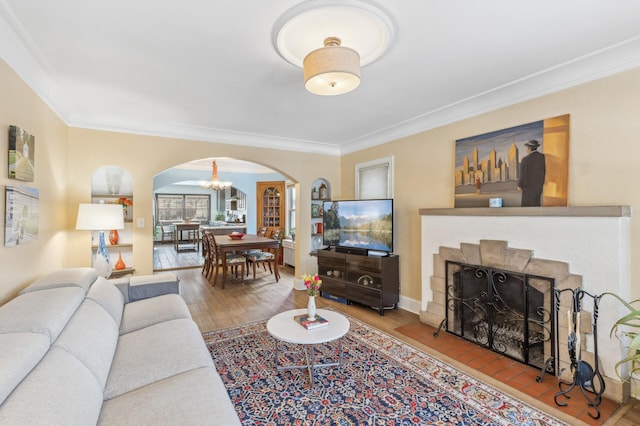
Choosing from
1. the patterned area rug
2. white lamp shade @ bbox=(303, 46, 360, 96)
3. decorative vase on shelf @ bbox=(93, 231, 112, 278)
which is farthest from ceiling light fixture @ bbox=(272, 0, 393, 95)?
decorative vase on shelf @ bbox=(93, 231, 112, 278)

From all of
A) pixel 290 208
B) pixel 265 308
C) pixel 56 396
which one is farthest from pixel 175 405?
pixel 290 208

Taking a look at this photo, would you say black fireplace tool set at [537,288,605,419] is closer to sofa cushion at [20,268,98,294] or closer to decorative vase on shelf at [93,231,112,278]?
sofa cushion at [20,268,98,294]

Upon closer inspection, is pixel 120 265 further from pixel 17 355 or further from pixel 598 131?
pixel 598 131

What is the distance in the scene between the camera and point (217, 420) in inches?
50.0

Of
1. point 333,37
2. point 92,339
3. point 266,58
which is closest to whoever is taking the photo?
point 92,339

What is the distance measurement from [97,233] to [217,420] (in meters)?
3.38

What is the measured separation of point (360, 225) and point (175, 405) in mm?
3263

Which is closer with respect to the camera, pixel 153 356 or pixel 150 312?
pixel 153 356

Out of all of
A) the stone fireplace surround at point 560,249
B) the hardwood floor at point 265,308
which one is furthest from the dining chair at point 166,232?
the stone fireplace surround at point 560,249

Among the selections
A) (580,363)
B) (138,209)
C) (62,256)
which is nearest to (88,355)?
(62,256)

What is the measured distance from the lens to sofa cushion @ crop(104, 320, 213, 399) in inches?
64.2

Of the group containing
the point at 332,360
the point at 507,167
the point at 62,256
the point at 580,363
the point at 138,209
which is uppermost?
the point at 507,167

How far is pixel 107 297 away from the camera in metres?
2.37

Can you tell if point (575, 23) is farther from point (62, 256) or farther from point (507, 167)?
point (62, 256)
